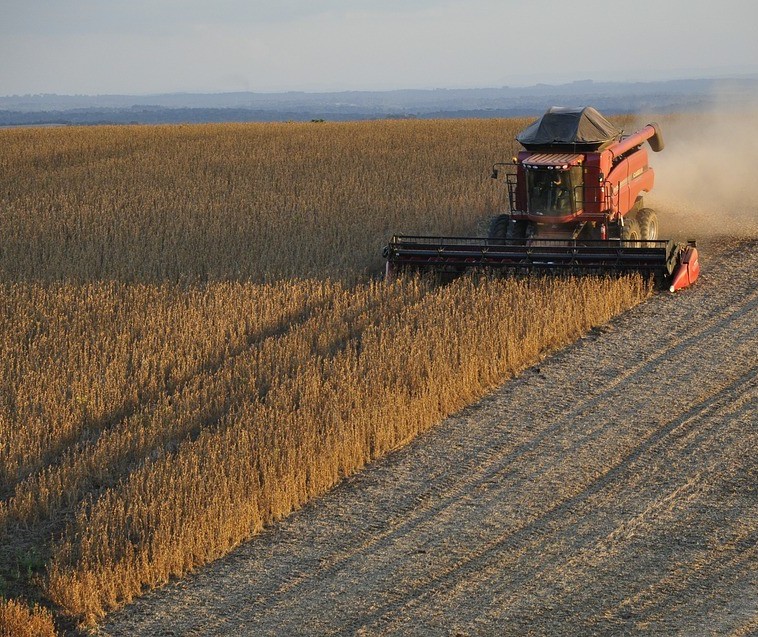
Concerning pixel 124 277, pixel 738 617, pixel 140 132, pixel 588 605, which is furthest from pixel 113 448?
pixel 140 132

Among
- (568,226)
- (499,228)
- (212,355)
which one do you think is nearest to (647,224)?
(568,226)

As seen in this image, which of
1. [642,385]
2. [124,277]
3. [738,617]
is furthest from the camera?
[124,277]

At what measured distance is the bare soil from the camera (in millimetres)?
5598

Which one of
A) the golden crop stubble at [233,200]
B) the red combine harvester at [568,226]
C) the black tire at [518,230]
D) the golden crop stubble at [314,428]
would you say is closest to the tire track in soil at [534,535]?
the golden crop stubble at [314,428]

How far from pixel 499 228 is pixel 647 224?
1897 millimetres

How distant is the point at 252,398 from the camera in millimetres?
8508

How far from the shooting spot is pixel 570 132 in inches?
501

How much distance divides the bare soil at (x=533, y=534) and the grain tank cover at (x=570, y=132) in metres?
4.17

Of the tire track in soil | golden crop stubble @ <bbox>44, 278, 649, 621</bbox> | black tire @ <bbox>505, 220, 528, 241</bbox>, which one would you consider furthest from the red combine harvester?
the tire track in soil

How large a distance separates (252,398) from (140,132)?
26.7 meters

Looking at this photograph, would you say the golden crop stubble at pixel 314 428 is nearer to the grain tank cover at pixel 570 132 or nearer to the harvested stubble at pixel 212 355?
the harvested stubble at pixel 212 355

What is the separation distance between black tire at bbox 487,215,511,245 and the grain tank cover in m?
0.91

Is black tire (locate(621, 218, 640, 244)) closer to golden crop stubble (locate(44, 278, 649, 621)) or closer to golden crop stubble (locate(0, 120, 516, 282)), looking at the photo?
golden crop stubble (locate(44, 278, 649, 621))

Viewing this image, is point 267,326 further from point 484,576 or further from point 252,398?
point 484,576
